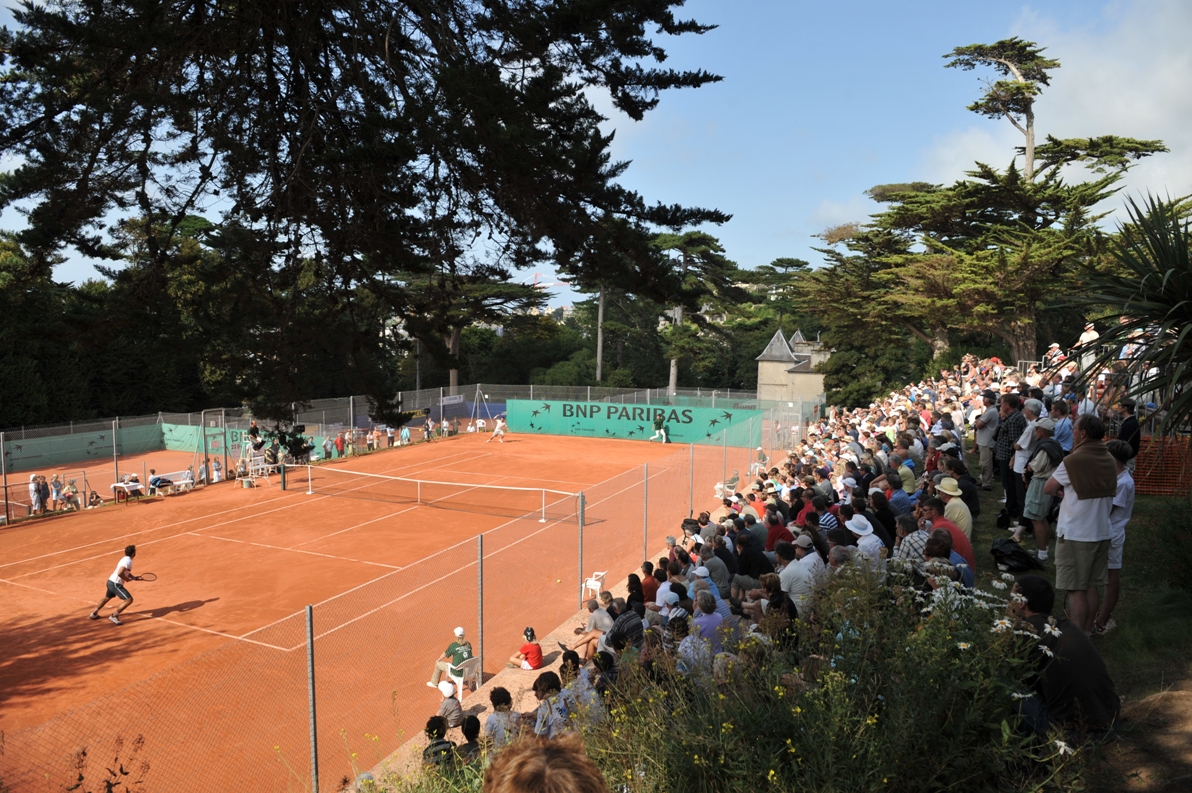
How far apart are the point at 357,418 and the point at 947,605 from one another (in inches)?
1431

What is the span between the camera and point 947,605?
4133 millimetres

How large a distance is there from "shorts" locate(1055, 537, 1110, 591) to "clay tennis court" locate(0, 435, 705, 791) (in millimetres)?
5687

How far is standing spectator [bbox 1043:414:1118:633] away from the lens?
19.0ft

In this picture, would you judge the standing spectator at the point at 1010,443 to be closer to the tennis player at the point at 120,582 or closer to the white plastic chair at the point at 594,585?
the white plastic chair at the point at 594,585

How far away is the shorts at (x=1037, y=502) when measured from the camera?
7949 millimetres

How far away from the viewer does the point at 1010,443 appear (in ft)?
34.2

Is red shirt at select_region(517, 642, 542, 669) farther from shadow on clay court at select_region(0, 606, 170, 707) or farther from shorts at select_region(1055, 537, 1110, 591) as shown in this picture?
shadow on clay court at select_region(0, 606, 170, 707)

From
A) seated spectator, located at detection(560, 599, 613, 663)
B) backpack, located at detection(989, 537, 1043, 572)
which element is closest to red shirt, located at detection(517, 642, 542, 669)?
seated spectator, located at detection(560, 599, 613, 663)

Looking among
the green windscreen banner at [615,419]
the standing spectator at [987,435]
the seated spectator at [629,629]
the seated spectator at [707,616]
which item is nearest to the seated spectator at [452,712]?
the seated spectator at [629,629]

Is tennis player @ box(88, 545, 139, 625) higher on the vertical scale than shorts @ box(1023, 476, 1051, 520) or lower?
lower

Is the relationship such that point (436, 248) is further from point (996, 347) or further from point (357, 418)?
point (996, 347)

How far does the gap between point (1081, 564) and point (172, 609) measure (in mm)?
15356

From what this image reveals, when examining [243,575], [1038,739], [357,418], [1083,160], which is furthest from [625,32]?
[1083,160]

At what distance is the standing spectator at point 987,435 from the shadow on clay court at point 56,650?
47.5 feet
